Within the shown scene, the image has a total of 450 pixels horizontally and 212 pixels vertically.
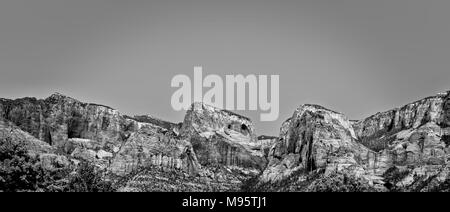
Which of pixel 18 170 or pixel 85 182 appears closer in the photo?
pixel 18 170

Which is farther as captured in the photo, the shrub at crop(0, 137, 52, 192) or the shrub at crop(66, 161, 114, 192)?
the shrub at crop(66, 161, 114, 192)

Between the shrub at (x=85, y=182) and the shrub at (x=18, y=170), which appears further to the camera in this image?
the shrub at (x=85, y=182)

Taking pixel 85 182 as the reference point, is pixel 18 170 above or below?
below
